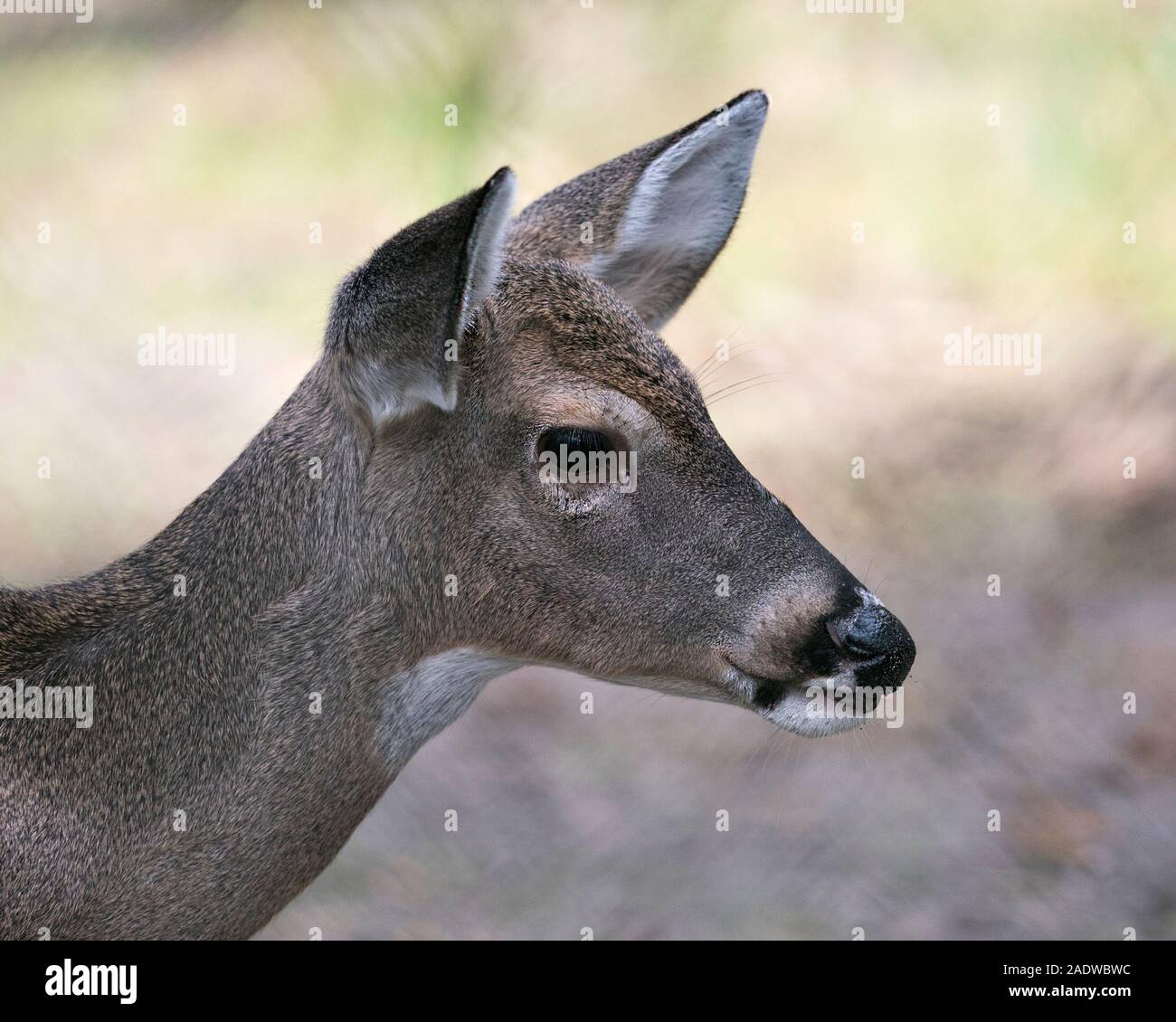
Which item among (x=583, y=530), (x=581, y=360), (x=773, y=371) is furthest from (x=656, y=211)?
(x=773, y=371)

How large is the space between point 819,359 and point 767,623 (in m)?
5.31

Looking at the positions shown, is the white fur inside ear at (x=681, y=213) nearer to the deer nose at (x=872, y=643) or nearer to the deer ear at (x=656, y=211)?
the deer ear at (x=656, y=211)

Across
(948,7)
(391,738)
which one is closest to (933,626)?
(948,7)

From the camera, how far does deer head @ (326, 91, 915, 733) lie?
404 centimetres

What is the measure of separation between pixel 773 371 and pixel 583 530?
200 inches

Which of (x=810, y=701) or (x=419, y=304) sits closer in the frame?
(x=419, y=304)

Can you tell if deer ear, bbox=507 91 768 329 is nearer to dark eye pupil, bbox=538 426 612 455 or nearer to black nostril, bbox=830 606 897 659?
dark eye pupil, bbox=538 426 612 455

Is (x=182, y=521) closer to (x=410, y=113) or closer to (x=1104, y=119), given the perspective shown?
(x=410, y=113)

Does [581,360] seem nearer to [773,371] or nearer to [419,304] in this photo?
[419,304]

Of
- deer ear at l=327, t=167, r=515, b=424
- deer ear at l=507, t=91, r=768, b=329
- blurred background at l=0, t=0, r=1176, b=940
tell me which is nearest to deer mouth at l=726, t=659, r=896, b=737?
deer ear at l=327, t=167, r=515, b=424

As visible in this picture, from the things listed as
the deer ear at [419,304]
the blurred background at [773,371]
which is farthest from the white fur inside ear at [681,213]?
the blurred background at [773,371]

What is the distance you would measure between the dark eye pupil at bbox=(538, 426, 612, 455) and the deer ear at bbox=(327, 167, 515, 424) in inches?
10.3

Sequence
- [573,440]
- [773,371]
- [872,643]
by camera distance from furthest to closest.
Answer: [773,371] → [573,440] → [872,643]

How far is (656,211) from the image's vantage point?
16.0 feet
